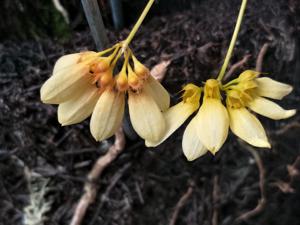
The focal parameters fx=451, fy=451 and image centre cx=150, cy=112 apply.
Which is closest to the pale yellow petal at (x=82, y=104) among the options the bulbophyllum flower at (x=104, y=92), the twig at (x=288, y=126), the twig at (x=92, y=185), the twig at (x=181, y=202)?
the bulbophyllum flower at (x=104, y=92)

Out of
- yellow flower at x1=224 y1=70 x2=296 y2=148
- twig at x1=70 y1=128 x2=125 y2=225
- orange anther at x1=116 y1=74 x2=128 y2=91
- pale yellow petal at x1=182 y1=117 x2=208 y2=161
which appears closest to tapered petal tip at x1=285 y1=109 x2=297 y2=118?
yellow flower at x1=224 y1=70 x2=296 y2=148

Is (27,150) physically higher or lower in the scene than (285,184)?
higher

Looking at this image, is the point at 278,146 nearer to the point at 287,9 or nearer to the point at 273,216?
the point at 273,216

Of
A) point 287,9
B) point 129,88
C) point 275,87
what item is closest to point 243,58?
point 287,9

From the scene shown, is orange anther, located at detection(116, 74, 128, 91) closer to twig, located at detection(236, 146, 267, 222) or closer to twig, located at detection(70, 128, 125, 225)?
twig, located at detection(70, 128, 125, 225)

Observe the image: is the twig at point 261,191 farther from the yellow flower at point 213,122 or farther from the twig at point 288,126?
the yellow flower at point 213,122

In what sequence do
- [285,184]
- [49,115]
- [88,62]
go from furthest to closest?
[285,184], [49,115], [88,62]

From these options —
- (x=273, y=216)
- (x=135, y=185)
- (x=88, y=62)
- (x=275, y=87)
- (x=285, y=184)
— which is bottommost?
(x=273, y=216)
